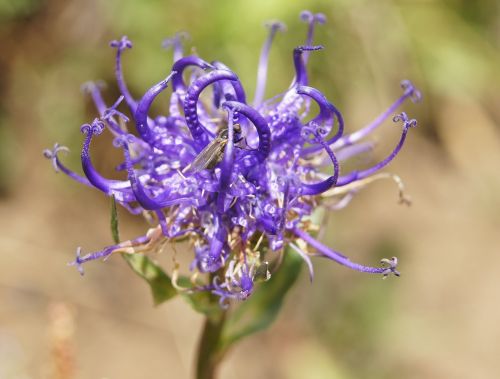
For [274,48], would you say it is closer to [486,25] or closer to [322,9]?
[322,9]

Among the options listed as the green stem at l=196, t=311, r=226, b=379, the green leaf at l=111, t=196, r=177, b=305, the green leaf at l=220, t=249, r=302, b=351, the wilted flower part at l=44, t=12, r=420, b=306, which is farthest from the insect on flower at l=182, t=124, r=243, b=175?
the green stem at l=196, t=311, r=226, b=379

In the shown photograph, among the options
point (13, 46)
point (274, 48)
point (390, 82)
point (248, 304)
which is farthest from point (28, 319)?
point (390, 82)

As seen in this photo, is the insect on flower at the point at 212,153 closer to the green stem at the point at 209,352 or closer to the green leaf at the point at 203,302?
the green leaf at the point at 203,302

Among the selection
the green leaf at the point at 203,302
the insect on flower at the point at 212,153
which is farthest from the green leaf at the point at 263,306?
the insect on flower at the point at 212,153

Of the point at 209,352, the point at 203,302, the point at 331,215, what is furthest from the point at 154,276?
the point at 331,215

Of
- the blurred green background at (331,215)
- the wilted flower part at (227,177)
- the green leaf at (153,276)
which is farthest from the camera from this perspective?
the blurred green background at (331,215)

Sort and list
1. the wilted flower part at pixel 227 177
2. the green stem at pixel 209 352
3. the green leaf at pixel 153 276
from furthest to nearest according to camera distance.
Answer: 1. the green stem at pixel 209 352
2. the green leaf at pixel 153 276
3. the wilted flower part at pixel 227 177

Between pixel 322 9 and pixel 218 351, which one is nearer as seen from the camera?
pixel 218 351
